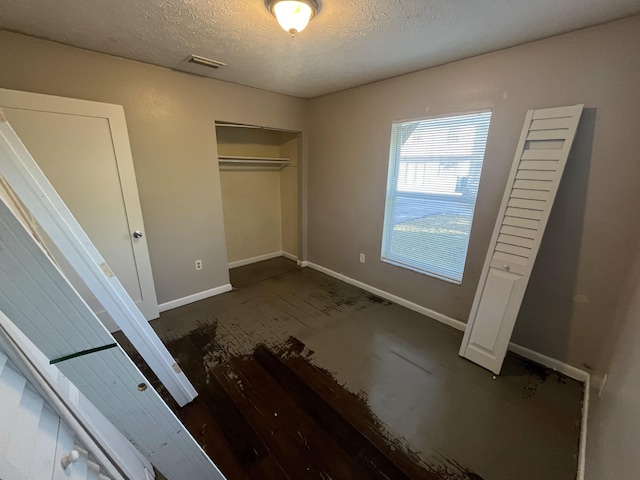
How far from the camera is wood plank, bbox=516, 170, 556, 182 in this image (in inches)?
69.4

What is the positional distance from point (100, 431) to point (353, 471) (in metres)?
1.18

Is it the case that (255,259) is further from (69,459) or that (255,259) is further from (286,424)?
(69,459)

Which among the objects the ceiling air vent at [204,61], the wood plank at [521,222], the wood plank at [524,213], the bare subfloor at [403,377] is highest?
the ceiling air vent at [204,61]

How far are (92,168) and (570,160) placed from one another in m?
3.71

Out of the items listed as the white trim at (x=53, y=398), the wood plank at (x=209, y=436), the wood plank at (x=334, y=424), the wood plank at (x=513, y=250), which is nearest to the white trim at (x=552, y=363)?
the wood plank at (x=513, y=250)

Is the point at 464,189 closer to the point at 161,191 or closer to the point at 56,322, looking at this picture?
the point at 56,322

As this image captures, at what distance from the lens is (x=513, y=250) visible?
1.92 metres

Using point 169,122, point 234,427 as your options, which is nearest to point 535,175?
point 234,427

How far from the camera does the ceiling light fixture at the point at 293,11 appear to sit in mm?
1392

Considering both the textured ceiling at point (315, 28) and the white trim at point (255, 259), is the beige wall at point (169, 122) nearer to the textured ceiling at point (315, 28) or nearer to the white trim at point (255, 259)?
the textured ceiling at point (315, 28)

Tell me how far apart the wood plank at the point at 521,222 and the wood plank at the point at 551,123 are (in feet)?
2.12

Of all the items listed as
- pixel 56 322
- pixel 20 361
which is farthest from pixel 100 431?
pixel 56 322

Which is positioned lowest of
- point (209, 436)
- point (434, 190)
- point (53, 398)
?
point (209, 436)

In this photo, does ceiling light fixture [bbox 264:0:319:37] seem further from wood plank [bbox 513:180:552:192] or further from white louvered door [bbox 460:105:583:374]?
wood plank [bbox 513:180:552:192]
